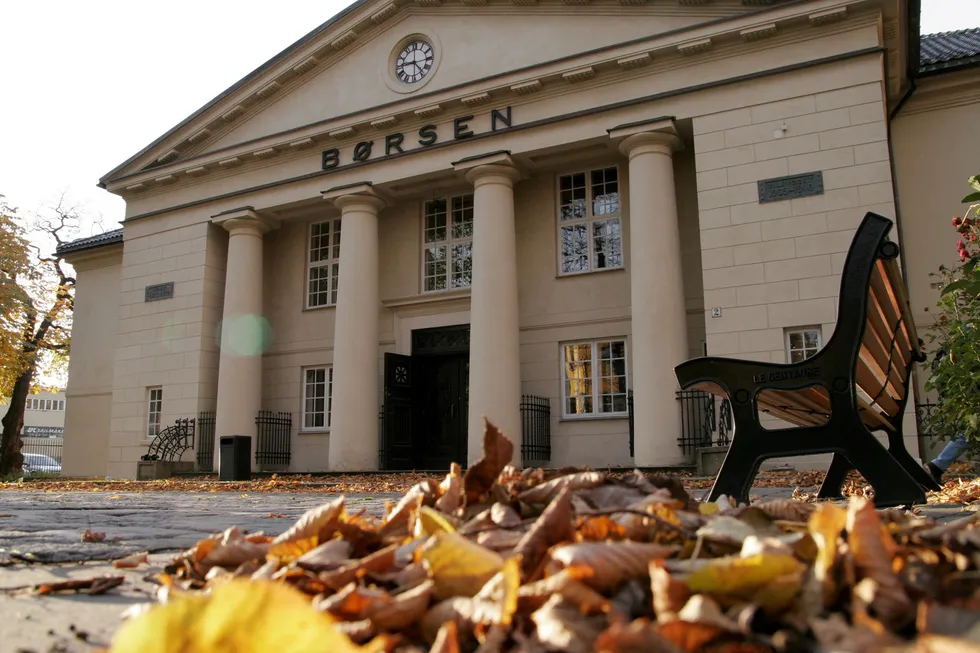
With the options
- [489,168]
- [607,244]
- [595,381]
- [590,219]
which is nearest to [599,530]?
[489,168]

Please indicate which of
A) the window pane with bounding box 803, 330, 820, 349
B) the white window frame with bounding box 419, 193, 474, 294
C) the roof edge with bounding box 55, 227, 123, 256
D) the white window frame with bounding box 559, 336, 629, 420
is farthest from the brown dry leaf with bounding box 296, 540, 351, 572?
the roof edge with bounding box 55, 227, 123, 256

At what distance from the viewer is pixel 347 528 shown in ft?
7.00

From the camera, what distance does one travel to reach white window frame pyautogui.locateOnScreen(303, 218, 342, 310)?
21828mm

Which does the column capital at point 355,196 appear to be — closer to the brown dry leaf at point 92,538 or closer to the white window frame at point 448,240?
the white window frame at point 448,240

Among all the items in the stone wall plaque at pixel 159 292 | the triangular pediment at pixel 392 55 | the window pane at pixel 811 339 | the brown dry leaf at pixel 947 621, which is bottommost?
the brown dry leaf at pixel 947 621

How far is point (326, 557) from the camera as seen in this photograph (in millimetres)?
1832

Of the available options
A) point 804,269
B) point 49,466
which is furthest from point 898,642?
point 49,466

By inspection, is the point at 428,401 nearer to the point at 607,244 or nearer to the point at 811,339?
the point at 607,244

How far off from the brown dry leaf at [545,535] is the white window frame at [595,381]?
51.2ft

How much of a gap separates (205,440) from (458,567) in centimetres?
2051

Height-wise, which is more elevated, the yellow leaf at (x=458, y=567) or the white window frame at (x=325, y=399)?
the white window frame at (x=325, y=399)

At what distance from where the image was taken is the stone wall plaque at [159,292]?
71.9 ft

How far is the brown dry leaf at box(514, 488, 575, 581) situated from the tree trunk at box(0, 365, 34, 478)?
32.3 metres

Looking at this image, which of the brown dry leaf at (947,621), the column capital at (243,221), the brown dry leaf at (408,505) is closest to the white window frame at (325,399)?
the column capital at (243,221)
